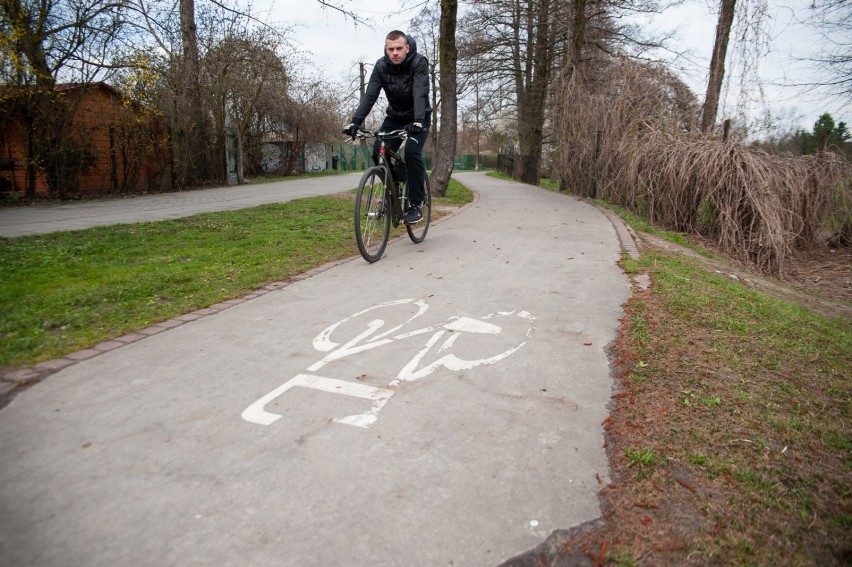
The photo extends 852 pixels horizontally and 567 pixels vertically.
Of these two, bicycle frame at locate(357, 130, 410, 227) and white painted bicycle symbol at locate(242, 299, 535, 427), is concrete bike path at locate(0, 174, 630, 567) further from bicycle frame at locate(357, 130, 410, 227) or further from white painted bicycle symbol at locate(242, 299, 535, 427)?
bicycle frame at locate(357, 130, 410, 227)

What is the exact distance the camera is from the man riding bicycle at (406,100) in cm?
637

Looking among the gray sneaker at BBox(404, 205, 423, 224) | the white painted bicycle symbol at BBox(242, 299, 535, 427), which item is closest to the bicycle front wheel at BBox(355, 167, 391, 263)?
the gray sneaker at BBox(404, 205, 423, 224)

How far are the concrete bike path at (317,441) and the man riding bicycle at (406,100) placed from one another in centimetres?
264

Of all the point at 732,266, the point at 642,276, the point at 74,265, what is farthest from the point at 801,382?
the point at 74,265

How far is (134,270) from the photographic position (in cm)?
568

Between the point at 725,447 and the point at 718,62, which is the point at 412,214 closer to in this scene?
the point at 725,447

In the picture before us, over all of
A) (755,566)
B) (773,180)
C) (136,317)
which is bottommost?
(755,566)

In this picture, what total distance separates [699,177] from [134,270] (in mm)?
9802

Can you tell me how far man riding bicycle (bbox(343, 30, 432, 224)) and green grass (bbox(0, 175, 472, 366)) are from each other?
1.28 meters

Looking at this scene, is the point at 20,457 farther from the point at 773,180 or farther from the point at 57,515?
the point at 773,180

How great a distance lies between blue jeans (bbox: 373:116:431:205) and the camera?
6510mm

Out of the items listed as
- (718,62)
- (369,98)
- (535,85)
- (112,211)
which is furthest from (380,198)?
(535,85)

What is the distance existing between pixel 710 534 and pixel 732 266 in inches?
314

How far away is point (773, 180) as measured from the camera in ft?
32.1
